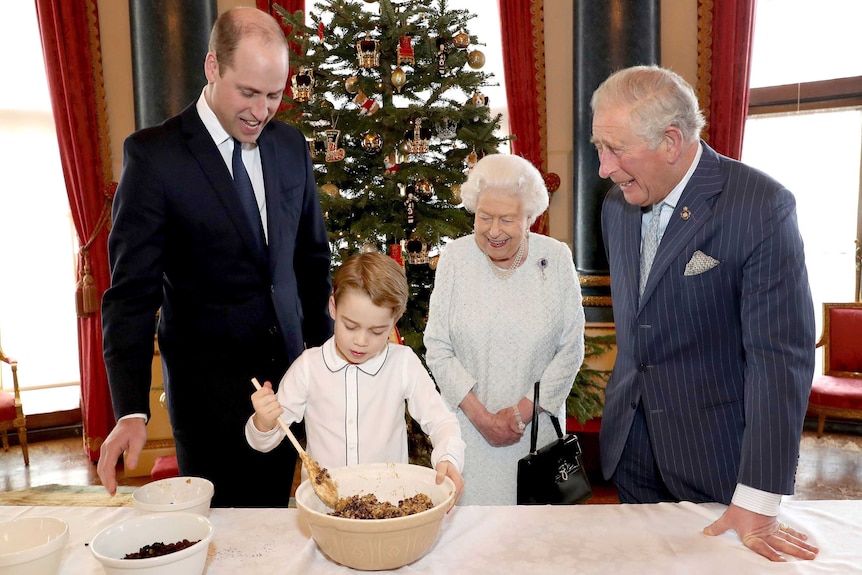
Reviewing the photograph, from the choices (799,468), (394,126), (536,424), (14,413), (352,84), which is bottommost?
(799,468)

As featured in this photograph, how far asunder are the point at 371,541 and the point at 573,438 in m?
1.08

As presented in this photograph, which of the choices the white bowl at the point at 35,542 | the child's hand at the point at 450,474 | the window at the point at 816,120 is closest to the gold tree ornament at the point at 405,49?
the child's hand at the point at 450,474

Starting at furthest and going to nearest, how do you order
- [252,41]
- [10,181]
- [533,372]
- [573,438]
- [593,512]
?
1. [10,181]
2. [533,372]
3. [573,438]
4. [252,41]
5. [593,512]

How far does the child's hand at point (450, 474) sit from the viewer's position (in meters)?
1.47

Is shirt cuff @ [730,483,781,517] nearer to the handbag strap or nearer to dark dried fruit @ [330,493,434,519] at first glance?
dark dried fruit @ [330,493,434,519]

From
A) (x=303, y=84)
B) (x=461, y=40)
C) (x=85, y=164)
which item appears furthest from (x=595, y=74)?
(x=85, y=164)

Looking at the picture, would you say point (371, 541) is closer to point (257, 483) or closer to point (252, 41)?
point (257, 483)

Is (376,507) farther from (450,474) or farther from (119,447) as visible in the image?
(119,447)

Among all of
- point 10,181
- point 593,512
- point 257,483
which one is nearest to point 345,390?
point 257,483

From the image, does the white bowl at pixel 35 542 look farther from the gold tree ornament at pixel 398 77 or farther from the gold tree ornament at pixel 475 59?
the gold tree ornament at pixel 475 59

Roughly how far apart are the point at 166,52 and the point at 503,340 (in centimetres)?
366

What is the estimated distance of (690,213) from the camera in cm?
170

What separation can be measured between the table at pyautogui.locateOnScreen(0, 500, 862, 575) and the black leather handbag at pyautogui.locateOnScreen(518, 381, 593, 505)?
503 mm

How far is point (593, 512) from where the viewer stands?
159cm
